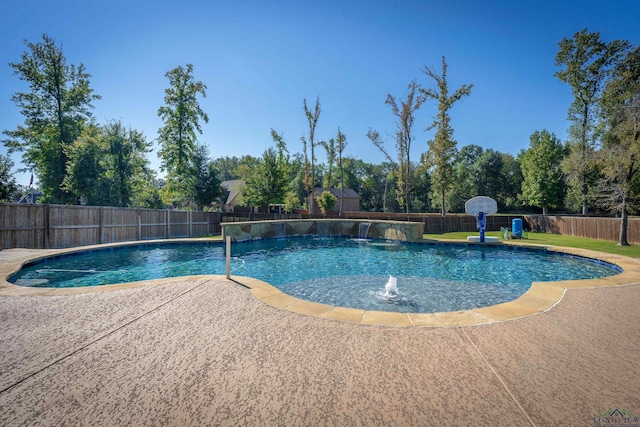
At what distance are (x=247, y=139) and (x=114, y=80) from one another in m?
14.8

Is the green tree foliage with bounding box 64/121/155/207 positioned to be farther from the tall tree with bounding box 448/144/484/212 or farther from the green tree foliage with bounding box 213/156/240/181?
the green tree foliage with bounding box 213/156/240/181

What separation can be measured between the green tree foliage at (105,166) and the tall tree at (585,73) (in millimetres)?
32095

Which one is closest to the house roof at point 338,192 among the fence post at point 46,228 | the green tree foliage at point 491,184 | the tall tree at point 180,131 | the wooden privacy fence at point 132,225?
the green tree foliage at point 491,184

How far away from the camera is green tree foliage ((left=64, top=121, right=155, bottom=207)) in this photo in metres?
19.3

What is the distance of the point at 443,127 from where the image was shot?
2139cm

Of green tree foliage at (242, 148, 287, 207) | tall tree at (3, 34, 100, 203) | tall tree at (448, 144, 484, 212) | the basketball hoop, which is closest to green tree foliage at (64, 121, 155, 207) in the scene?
tall tree at (3, 34, 100, 203)

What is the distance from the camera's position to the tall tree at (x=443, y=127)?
2116 centimetres

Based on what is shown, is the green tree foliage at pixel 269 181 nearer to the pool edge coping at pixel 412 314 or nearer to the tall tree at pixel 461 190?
the pool edge coping at pixel 412 314

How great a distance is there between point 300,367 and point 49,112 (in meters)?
31.9

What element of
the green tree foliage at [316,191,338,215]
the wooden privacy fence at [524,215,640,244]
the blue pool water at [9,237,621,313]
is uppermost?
the green tree foliage at [316,191,338,215]

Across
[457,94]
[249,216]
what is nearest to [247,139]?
[249,216]

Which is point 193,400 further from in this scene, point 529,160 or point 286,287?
point 529,160

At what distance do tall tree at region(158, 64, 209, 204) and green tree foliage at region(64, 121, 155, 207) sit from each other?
2.28 metres

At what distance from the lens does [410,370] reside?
2.25 metres
